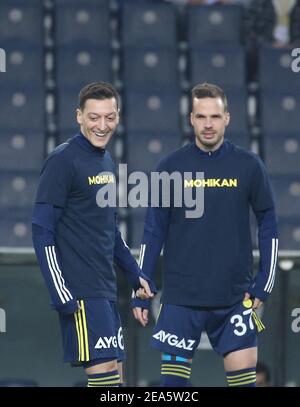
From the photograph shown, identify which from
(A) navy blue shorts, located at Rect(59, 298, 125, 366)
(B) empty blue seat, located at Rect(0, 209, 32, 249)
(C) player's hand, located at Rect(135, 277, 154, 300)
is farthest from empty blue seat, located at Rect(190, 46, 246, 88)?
(A) navy blue shorts, located at Rect(59, 298, 125, 366)

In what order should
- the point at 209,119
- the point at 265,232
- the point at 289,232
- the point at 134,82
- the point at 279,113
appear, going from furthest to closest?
the point at 134,82 → the point at 279,113 → the point at 289,232 → the point at 265,232 → the point at 209,119

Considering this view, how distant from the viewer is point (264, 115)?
12.1m

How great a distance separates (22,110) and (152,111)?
106cm

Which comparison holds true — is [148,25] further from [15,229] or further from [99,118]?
[99,118]

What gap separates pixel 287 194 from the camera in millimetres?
11500

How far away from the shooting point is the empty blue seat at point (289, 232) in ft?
36.6

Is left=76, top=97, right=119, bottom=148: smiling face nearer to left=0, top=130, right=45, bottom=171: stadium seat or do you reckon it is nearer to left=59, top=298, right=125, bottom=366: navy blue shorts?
left=59, top=298, right=125, bottom=366: navy blue shorts

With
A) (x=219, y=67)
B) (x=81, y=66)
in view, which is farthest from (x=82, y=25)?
(x=219, y=67)

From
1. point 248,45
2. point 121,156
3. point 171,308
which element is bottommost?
point 171,308

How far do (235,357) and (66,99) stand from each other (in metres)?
5.04

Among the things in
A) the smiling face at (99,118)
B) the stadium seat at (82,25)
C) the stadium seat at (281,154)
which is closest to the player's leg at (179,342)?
the smiling face at (99,118)

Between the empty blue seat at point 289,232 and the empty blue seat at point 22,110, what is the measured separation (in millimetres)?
2147

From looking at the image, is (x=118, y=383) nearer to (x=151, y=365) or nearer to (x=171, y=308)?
(x=171, y=308)
